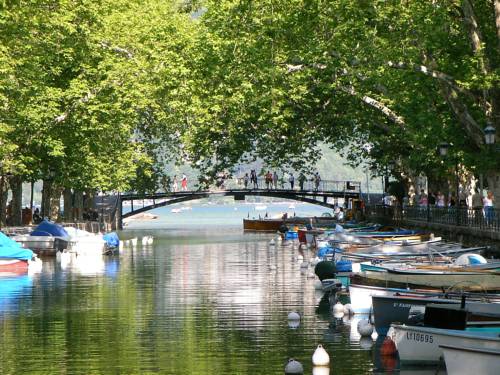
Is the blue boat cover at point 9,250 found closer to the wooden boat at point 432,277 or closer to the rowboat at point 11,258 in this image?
the rowboat at point 11,258

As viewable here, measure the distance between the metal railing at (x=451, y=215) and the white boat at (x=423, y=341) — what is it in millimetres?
23818

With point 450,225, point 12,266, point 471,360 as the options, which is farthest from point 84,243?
point 471,360

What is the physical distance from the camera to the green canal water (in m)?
24.2

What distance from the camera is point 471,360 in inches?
751

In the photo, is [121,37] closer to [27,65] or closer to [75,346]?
[27,65]

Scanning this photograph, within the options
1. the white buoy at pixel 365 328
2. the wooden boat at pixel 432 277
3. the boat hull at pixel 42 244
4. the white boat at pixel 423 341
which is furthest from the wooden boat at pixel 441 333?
the boat hull at pixel 42 244

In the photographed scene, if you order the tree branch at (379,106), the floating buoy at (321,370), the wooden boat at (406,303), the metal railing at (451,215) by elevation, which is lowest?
the floating buoy at (321,370)

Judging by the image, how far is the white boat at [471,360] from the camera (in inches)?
743

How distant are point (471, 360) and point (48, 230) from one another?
1748 inches

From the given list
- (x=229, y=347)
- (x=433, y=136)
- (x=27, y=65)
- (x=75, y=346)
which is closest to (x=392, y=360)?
(x=229, y=347)

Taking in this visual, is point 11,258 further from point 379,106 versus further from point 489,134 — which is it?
point 379,106

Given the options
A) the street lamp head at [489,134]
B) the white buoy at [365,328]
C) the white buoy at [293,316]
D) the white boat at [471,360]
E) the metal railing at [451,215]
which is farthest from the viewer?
the metal railing at [451,215]

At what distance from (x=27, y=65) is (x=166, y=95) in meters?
12.7

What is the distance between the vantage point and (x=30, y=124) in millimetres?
63219
